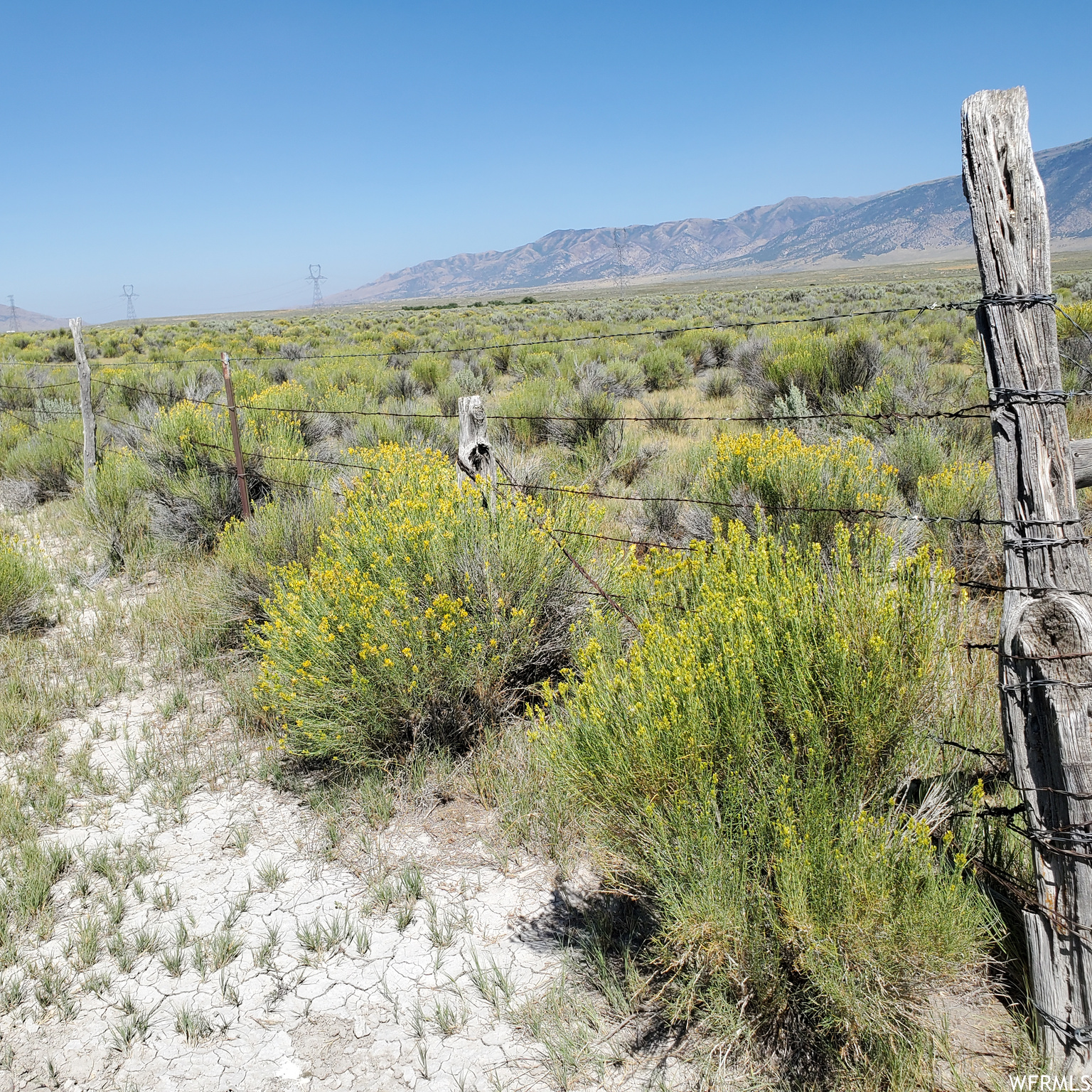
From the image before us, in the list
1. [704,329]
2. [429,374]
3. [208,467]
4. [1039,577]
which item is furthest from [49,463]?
[704,329]

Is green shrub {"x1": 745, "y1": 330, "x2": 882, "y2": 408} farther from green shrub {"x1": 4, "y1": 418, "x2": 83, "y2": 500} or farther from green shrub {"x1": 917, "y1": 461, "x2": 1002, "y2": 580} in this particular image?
green shrub {"x1": 4, "y1": 418, "x2": 83, "y2": 500}

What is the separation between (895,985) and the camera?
227 cm

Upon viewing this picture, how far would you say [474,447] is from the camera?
498cm

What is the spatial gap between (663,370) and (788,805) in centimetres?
1391

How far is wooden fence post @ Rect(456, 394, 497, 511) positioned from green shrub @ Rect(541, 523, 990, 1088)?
2.09m

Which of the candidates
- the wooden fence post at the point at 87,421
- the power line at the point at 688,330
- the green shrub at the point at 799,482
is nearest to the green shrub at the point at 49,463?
the wooden fence post at the point at 87,421

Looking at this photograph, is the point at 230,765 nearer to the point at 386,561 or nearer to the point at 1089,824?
the point at 386,561

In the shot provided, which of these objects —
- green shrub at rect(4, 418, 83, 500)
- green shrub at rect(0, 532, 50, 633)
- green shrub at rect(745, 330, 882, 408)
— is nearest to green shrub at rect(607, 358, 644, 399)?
green shrub at rect(745, 330, 882, 408)

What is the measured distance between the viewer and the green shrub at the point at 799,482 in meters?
5.81

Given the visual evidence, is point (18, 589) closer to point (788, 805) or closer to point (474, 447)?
point (474, 447)

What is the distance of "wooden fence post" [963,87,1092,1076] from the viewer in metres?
2.16

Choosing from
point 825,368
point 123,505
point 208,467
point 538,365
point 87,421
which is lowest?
point 123,505

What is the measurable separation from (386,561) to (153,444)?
5.72 metres

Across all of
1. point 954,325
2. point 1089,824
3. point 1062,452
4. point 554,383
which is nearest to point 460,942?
point 1089,824
